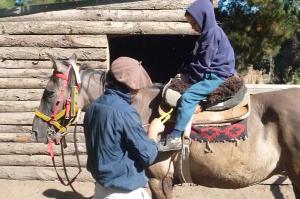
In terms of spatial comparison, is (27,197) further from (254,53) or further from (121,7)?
(254,53)

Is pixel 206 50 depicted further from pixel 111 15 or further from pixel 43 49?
pixel 43 49

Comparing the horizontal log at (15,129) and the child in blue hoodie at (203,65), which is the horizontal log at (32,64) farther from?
the child in blue hoodie at (203,65)

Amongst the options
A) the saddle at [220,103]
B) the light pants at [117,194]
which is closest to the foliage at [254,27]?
the saddle at [220,103]

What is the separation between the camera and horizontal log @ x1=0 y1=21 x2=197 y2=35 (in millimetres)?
7148

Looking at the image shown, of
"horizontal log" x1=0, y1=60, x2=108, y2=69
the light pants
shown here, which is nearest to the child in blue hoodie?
the light pants

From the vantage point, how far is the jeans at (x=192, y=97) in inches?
169

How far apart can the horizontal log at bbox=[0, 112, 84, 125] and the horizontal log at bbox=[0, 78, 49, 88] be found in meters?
0.43

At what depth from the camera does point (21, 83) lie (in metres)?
7.42

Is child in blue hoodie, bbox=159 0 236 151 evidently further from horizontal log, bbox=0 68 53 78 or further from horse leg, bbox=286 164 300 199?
horizontal log, bbox=0 68 53 78

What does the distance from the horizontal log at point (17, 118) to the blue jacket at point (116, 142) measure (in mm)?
4606

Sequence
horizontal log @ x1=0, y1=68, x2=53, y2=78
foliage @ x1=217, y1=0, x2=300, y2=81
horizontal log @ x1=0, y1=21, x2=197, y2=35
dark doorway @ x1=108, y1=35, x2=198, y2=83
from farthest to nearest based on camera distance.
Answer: dark doorway @ x1=108, y1=35, x2=198, y2=83 → foliage @ x1=217, y1=0, x2=300, y2=81 → horizontal log @ x1=0, y1=68, x2=53, y2=78 → horizontal log @ x1=0, y1=21, x2=197, y2=35

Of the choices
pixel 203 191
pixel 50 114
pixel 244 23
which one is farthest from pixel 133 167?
pixel 244 23

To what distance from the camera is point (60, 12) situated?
24.0ft

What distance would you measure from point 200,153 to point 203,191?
108 inches
